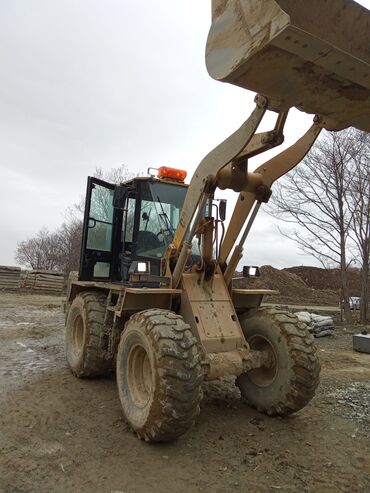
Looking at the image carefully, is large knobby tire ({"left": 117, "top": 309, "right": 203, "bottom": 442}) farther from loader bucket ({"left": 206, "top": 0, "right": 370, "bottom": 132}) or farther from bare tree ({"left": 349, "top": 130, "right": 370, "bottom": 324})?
bare tree ({"left": 349, "top": 130, "right": 370, "bottom": 324})

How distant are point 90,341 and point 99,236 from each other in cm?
180

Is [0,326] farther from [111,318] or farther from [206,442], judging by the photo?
[206,442]

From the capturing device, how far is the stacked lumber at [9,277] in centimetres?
2130

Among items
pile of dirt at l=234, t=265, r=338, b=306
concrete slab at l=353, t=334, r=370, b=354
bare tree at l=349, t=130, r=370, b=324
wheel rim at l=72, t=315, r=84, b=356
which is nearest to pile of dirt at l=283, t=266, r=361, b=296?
pile of dirt at l=234, t=265, r=338, b=306

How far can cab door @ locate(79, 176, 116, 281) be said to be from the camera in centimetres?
660

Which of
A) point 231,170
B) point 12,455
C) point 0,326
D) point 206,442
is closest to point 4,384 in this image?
point 12,455

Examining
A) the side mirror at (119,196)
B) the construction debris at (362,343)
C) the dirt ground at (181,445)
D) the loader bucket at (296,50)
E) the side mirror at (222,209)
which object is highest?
the loader bucket at (296,50)

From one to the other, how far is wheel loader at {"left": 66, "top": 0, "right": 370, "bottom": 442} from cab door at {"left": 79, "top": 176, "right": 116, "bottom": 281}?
2 cm

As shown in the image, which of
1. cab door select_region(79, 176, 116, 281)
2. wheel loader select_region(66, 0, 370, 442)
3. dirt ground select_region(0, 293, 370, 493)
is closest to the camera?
wheel loader select_region(66, 0, 370, 442)

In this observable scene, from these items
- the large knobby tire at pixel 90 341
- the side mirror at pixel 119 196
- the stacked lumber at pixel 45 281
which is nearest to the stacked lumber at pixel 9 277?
the stacked lumber at pixel 45 281

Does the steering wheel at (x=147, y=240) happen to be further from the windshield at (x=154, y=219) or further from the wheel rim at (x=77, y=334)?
the wheel rim at (x=77, y=334)

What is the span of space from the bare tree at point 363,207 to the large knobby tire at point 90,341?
9.90 meters

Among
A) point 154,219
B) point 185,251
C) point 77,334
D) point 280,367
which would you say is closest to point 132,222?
point 154,219

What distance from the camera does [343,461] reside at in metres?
3.69
